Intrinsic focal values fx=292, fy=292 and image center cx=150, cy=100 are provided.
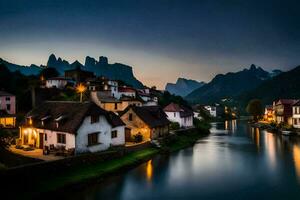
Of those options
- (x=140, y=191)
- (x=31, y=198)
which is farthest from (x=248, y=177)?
(x=31, y=198)

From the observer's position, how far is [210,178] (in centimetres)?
3391

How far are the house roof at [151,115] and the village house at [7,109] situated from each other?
23550 millimetres

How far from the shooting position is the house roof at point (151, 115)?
176ft

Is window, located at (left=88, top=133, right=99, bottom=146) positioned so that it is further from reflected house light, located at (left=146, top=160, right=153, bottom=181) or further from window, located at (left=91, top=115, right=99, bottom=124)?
reflected house light, located at (left=146, top=160, right=153, bottom=181)

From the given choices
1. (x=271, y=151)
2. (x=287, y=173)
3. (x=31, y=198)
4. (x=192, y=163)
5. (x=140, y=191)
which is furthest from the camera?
(x=271, y=151)

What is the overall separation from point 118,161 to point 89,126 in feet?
19.4

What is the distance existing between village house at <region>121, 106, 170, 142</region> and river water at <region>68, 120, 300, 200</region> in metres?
6.43

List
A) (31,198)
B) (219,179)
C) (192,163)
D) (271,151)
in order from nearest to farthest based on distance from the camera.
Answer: (31,198) → (219,179) → (192,163) → (271,151)

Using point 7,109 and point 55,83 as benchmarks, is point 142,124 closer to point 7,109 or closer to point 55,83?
point 7,109

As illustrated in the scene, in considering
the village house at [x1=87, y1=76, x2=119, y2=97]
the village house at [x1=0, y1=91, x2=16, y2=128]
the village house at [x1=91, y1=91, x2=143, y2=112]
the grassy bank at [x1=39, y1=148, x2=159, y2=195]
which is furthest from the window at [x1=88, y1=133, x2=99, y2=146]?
the village house at [x1=87, y1=76, x2=119, y2=97]

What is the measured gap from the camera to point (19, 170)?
25.8 m

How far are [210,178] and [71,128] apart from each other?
1768 centimetres

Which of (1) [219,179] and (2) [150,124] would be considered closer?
(1) [219,179]

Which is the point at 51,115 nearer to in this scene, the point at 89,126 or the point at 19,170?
the point at 89,126
